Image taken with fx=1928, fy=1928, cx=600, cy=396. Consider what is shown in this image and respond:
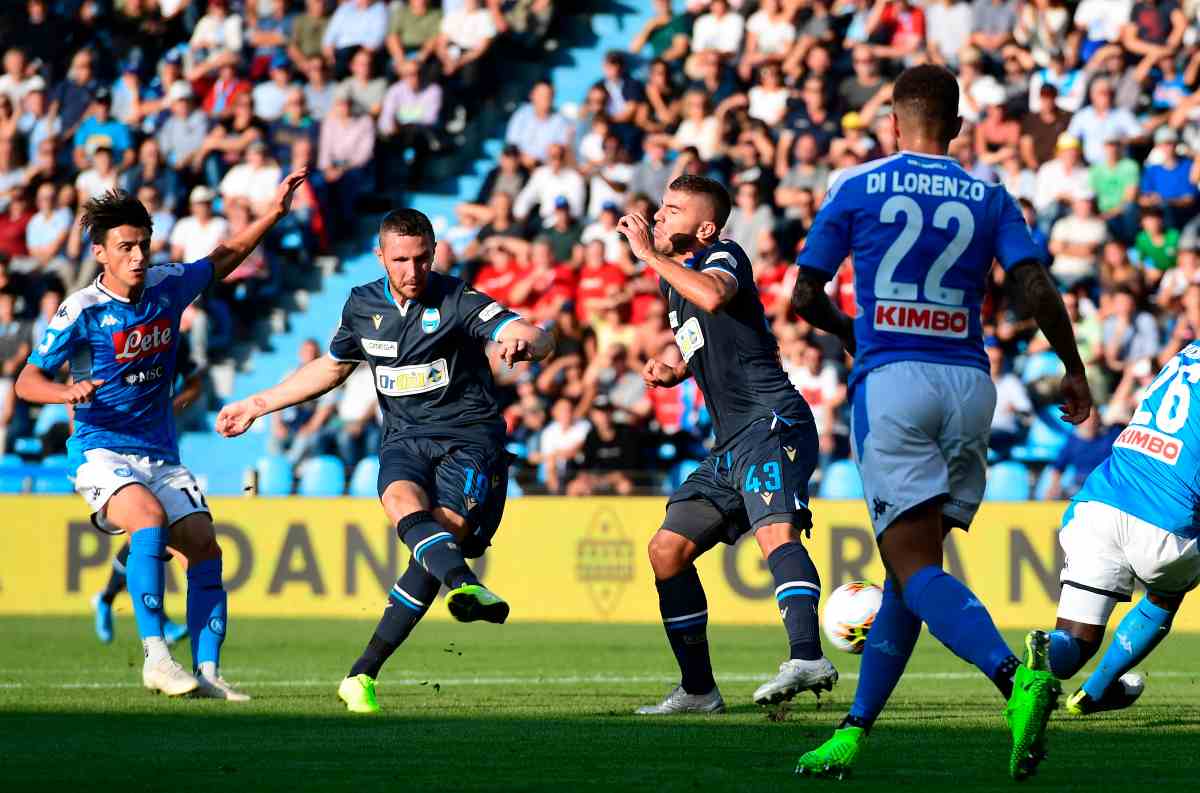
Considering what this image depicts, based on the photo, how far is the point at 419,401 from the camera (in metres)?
9.22

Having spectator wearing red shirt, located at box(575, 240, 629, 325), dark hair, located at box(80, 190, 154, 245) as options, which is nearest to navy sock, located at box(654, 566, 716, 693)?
dark hair, located at box(80, 190, 154, 245)

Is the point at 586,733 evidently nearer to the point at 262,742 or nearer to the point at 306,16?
the point at 262,742

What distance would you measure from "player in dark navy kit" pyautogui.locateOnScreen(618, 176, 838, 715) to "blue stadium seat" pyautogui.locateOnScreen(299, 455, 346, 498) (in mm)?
9201

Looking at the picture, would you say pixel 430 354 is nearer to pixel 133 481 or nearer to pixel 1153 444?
pixel 133 481

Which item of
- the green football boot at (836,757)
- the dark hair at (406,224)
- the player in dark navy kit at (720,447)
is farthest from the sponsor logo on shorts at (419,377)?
the green football boot at (836,757)

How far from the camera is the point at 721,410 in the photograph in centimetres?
894

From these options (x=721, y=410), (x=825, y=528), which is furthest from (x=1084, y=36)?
(x=721, y=410)

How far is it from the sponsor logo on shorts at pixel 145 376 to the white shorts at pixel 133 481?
38 centimetres

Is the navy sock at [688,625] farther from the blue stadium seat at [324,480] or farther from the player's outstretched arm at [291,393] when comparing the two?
the blue stadium seat at [324,480]

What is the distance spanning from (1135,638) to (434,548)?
3.06 metres

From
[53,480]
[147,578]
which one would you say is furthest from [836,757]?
[53,480]

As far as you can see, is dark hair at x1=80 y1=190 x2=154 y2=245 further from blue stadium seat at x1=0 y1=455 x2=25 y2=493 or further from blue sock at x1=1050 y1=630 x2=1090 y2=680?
blue stadium seat at x1=0 y1=455 x2=25 y2=493

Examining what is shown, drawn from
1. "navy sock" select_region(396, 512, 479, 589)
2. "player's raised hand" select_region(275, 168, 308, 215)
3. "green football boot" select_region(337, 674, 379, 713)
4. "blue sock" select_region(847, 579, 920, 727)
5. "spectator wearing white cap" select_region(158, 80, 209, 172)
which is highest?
"spectator wearing white cap" select_region(158, 80, 209, 172)

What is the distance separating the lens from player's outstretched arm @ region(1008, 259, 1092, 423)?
20.4ft
